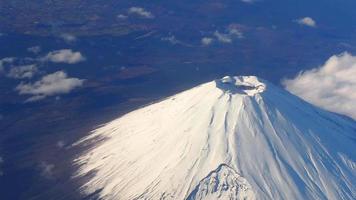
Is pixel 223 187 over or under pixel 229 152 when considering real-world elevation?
under

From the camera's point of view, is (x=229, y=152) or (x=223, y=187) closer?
(x=223, y=187)

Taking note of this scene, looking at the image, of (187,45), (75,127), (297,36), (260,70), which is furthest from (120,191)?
(297,36)

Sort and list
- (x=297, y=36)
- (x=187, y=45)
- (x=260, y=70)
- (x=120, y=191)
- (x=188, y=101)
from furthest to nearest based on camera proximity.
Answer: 1. (x=297, y=36)
2. (x=187, y=45)
3. (x=260, y=70)
4. (x=188, y=101)
5. (x=120, y=191)

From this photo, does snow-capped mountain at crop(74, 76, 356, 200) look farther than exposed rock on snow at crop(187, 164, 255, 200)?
Yes

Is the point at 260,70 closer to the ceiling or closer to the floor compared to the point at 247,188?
closer to the ceiling

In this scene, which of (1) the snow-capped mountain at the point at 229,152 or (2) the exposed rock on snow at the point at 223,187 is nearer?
(2) the exposed rock on snow at the point at 223,187

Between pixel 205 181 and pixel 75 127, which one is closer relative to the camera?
pixel 205 181

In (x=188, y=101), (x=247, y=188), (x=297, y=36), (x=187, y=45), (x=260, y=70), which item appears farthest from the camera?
(x=297, y=36)

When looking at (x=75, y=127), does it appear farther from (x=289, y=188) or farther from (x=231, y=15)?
(x=231, y=15)
